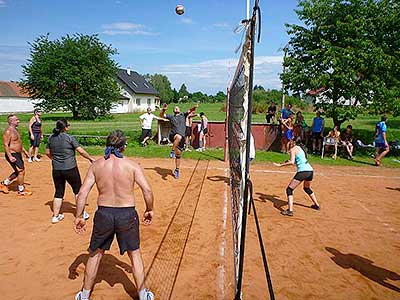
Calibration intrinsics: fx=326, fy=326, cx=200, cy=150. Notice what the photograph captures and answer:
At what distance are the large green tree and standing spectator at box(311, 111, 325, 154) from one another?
46 centimetres

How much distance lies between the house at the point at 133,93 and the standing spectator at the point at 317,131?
40463 mm

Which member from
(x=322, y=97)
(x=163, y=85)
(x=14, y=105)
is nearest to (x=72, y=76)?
(x=322, y=97)

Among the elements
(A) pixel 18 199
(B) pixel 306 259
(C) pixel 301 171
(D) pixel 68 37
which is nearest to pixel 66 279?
(B) pixel 306 259

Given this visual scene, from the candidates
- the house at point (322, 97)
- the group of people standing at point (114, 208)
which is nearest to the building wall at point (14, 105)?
the house at point (322, 97)

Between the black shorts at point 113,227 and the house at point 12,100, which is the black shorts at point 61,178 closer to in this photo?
the black shorts at point 113,227

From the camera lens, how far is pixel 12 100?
60969 mm

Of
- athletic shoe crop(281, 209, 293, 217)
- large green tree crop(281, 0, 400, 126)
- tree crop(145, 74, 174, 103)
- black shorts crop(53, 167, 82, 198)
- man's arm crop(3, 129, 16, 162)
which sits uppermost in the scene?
tree crop(145, 74, 174, 103)

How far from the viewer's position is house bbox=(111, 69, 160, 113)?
55.4 m

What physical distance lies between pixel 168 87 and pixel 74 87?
5960cm

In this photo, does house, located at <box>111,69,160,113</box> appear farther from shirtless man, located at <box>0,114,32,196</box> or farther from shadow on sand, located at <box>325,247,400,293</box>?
shadow on sand, located at <box>325,247,400,293</box>

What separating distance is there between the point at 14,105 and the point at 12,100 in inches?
38.8

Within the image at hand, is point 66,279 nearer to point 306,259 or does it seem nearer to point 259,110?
point 306,259

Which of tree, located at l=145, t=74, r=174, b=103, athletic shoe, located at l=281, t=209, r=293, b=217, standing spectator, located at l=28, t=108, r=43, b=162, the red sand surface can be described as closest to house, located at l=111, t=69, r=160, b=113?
tree, located at l=145, t=74, r=174, b=103

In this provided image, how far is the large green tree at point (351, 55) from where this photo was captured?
14.0 meters
